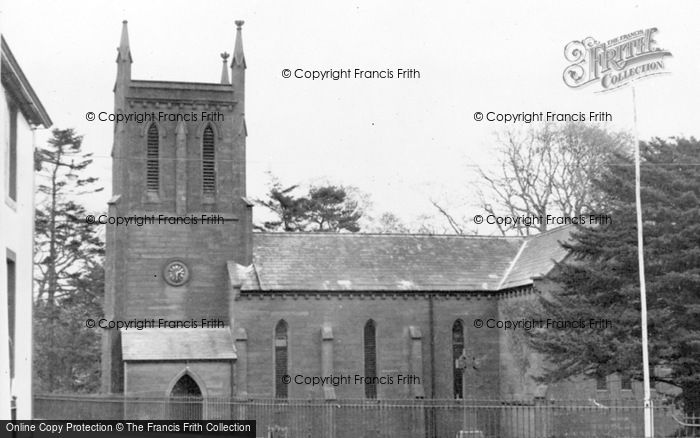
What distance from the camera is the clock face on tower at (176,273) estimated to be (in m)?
45.5

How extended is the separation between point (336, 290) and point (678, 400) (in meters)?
17.8

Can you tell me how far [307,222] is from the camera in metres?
74.8

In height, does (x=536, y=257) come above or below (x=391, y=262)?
above

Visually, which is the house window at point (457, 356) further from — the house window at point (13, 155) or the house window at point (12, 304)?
the house window at point (13, 155)

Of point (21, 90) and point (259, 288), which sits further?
point (259, 288)

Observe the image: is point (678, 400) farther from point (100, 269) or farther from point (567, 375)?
point (100, 269)

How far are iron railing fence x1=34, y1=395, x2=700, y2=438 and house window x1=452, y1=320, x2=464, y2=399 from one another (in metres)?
1.96

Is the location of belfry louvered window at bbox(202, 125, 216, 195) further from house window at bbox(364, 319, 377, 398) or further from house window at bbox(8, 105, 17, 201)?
house window at bbox(8, 105, 17, 201)

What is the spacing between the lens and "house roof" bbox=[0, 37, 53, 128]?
21047mm

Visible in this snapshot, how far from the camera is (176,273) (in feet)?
150

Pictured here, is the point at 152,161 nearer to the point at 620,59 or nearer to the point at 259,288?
the point at 259,288

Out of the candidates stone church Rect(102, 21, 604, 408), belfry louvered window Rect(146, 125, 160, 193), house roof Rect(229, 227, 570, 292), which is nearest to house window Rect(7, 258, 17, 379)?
stone church Rect(102, 21, 604, 408)

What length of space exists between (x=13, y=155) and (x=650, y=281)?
58.0ft

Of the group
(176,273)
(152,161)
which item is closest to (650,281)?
(176,273)
